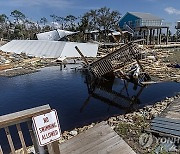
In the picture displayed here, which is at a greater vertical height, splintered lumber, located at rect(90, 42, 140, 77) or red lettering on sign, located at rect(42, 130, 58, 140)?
red lettering on sign, located at rect(42, 130, 58, 140)

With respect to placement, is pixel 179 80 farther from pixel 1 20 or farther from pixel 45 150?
pixel 1 20

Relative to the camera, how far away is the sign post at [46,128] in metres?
3.49

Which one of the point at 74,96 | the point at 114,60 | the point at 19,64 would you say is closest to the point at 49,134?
the point at 74,96

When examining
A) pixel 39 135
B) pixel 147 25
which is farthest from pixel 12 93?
pixel 147 25

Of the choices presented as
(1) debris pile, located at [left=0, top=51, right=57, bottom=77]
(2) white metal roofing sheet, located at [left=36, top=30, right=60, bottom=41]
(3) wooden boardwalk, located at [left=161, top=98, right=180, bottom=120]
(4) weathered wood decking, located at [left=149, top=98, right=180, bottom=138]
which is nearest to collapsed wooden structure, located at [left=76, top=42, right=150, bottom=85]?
(3) wooden boardwalk, located at [left=161, top=98, right=180, bottom=120]

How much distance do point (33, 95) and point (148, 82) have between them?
1012 cm

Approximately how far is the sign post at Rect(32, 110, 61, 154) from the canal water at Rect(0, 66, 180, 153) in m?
7.69

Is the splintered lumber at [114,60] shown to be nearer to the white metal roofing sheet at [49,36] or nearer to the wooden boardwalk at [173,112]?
the wooden boardwalk at [173,112]

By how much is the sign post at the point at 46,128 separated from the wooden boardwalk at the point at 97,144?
2694 mm

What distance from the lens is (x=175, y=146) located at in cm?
695

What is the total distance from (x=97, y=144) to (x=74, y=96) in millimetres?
10694

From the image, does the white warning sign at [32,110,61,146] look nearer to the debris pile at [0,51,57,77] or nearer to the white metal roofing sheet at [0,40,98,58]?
the debris pile at [0,51,57,77]

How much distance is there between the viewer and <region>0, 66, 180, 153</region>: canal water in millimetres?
13470

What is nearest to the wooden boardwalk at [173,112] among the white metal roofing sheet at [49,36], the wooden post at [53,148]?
the wooden post at [53,148]
